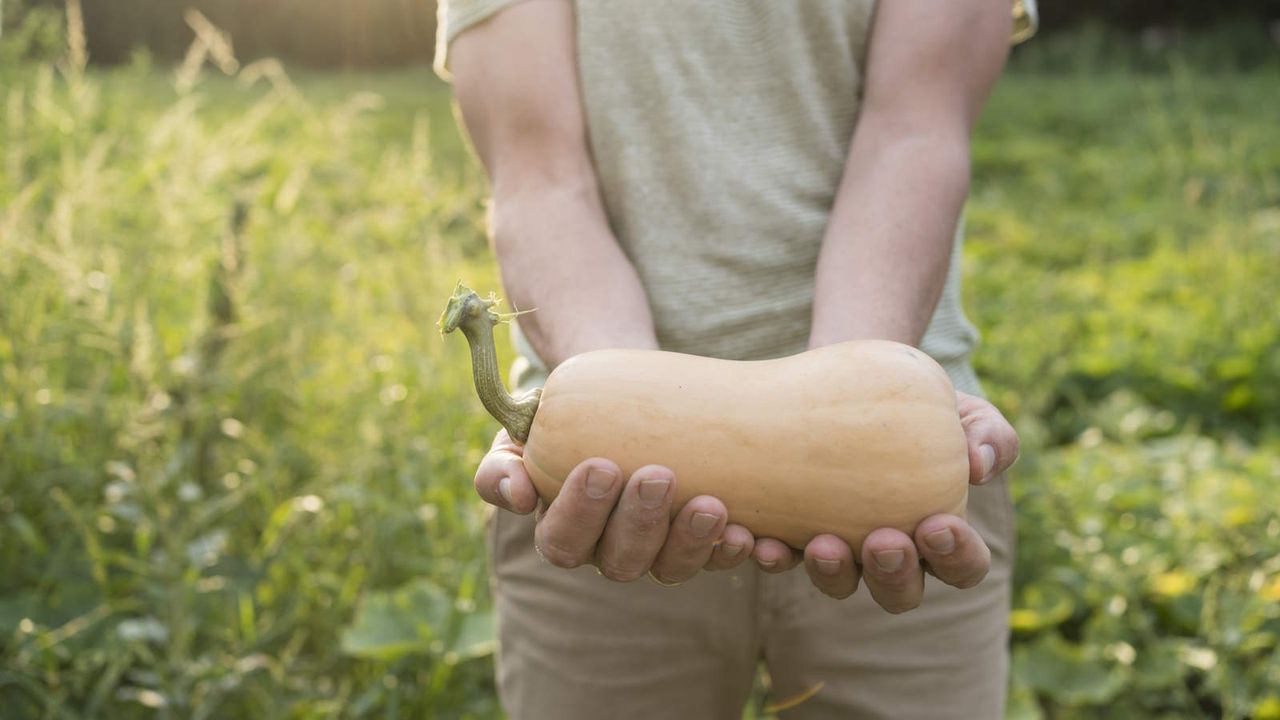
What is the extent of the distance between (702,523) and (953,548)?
29cm

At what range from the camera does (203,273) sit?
3.50 metres

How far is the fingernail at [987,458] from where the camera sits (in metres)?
1.39

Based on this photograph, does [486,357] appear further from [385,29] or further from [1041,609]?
[385,29]

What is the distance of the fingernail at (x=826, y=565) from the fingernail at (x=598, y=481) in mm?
262

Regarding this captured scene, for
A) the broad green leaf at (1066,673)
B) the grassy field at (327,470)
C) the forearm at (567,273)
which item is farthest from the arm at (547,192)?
the broad green leaf at (1066,673)

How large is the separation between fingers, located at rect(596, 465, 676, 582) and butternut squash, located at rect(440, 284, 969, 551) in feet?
0.28

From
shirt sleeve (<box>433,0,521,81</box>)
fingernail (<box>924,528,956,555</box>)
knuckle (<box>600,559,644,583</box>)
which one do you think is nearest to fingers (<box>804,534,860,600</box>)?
fingernail (<box>924,528,956,555</box>)

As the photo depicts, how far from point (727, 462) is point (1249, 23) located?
49.2ft

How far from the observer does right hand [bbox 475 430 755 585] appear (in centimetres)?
127

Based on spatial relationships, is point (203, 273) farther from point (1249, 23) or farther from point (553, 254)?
point (1249, 23)

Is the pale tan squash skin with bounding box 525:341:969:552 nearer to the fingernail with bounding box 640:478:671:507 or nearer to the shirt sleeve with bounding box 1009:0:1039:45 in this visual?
the fingernail with bounding box 640:478:671:507

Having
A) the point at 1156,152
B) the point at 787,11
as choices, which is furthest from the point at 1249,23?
the point at 787,11

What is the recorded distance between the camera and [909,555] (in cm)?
131

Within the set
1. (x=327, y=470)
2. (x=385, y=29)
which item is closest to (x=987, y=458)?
(x=327, y=470)
